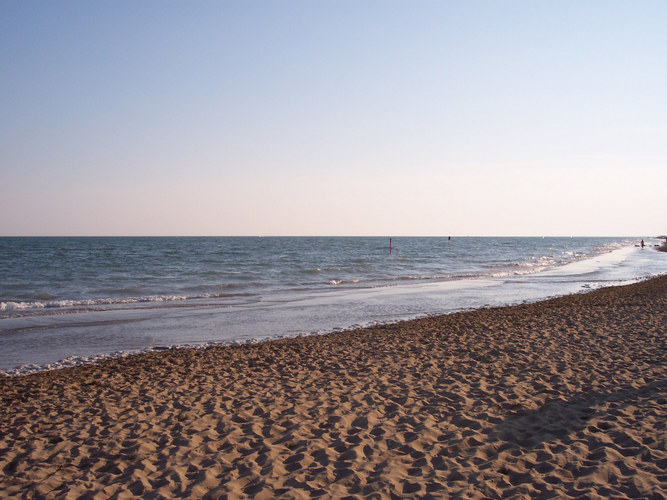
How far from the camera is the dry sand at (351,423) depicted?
452 centimetres

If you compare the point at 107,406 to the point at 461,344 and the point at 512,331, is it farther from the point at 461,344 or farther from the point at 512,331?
the point at 512,331

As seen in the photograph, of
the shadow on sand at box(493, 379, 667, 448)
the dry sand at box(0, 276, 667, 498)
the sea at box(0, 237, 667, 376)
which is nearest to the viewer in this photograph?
the dry sand at box(0, 276, 667, 498)

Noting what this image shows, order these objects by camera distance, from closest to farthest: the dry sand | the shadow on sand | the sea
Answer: the dry sand
the shadow on sand
the sea

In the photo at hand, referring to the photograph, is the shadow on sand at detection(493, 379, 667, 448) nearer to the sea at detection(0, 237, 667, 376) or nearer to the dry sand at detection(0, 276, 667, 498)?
the dry sand at detection(0, 276, 667, 498)

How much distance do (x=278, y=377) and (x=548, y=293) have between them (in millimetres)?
17264

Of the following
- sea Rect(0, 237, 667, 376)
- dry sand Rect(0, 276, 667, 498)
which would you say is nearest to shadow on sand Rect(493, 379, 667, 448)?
dry sand Rect(0, 276, 667, 498)

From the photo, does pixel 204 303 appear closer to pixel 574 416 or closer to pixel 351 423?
pixel 351 423

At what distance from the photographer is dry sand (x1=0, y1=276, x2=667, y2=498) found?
4.52 metres

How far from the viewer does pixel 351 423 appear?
5.94 meters

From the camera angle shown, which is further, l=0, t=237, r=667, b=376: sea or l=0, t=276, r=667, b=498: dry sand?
l=0, t=237, r=667, b=376: sea

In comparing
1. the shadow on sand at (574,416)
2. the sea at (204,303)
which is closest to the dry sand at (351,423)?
the shadow on sand at (574,416)

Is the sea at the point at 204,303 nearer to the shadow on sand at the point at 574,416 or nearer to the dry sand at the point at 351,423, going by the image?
the dry sand at the point at 351,423

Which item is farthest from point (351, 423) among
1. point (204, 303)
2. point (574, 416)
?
point (204, 303)

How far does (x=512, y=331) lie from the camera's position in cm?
1190
